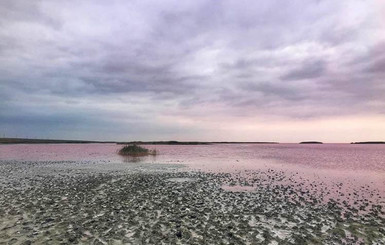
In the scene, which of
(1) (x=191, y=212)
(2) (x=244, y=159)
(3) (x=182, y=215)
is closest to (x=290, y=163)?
(2) (x=244, y=159)

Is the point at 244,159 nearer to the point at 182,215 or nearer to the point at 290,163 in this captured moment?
the point at 290,163

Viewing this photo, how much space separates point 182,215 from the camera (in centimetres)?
1698

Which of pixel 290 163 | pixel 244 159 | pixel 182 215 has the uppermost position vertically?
pixel 244 159

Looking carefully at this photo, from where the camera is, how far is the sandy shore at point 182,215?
13.2 m

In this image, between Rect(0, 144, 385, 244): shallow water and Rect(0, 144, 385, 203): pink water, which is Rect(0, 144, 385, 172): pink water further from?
Rect(0, 144, 385, 244): shallow water

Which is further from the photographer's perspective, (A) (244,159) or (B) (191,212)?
(A) (244,159)

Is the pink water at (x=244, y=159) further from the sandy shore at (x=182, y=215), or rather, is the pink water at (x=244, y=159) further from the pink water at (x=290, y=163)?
the sandy shore at (x=182, y=215)

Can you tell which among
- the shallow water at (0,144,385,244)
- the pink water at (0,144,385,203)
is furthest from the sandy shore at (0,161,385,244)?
the pink water at (0,144,385,203)

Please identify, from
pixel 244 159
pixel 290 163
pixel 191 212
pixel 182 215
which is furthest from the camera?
pixel 244 159

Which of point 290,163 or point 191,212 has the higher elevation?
point 290,163

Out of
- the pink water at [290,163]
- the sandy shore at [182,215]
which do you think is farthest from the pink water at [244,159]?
the sandy shore at [182,215]

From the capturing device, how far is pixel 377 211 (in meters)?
19.3

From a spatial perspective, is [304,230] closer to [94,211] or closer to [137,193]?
[94,211]

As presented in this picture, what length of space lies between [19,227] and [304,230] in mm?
12910
